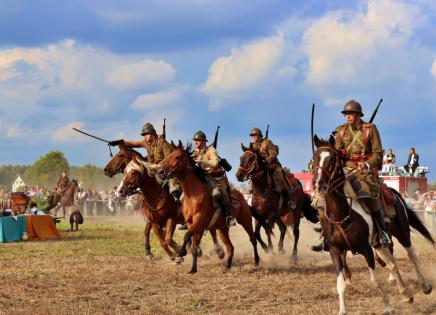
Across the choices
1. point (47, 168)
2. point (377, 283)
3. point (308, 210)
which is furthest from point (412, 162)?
point (47, 168)

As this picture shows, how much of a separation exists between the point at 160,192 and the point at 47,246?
7326mm

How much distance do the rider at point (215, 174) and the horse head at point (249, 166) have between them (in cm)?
75

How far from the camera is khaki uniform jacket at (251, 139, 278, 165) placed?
57.9 ft

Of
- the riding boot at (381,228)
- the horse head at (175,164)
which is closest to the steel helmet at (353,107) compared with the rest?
the riding boot at (381,228)

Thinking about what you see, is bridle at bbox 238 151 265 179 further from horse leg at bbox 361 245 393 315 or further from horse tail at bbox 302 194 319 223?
horse leg at bbox 361 245 393 315

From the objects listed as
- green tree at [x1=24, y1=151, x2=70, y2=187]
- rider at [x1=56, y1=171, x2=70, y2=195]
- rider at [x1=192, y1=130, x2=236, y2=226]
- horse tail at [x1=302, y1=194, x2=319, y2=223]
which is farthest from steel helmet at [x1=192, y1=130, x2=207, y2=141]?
green tree at [x1=24, y1=151, x2=70, y2=187]

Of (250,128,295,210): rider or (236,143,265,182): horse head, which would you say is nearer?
(236,143,265,182): horse head

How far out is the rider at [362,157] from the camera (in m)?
10.8

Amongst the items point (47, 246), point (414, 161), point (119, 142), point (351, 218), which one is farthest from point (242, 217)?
point (414, 161)

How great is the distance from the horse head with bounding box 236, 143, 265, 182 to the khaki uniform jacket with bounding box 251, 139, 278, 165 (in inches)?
22.7

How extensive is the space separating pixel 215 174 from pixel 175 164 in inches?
51.0

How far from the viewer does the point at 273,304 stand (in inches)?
434

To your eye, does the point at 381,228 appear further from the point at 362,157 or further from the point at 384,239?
the point at 362,157

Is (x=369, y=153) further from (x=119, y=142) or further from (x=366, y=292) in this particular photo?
(x=119, y=142)
